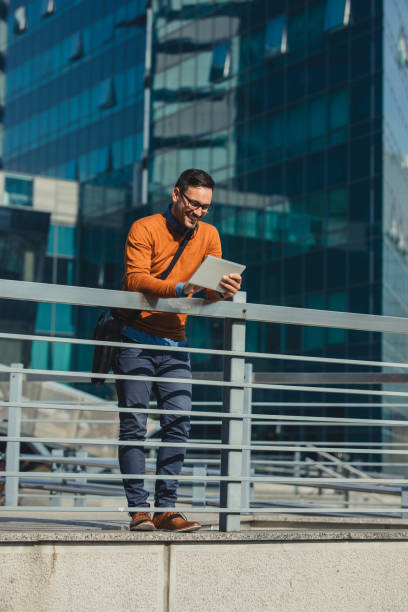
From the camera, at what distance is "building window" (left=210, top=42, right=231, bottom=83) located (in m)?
44.2

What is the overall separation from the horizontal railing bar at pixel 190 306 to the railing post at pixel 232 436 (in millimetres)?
121

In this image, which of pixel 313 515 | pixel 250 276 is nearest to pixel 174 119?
pixel 250 276

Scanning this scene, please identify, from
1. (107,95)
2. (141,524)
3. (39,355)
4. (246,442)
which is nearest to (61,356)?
(39,355)

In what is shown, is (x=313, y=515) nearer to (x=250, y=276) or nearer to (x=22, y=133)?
(x=250, y=276)

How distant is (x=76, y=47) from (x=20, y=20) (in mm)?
8575

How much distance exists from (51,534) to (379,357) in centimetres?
3206

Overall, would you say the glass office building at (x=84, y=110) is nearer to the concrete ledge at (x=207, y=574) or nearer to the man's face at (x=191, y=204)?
the man's face at (x=191, y=204)

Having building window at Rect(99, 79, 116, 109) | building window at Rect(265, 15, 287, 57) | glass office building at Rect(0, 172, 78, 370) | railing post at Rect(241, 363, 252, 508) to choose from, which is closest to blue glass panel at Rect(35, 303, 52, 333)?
glass office building at Rect(0, 172, 78, 370)

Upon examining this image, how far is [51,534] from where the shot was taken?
12.7 ft

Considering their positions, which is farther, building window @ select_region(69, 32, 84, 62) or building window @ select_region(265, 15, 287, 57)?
building window @ select_region(69, 32, 84, 62)

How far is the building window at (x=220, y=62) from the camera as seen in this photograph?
44156 millimetres

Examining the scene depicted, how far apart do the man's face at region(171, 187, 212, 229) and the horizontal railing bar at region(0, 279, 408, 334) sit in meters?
0.53

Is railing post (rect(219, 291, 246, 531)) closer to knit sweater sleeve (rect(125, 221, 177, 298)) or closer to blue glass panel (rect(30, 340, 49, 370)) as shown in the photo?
knit sweater sleeve (rect(125, 221, 177, 298))

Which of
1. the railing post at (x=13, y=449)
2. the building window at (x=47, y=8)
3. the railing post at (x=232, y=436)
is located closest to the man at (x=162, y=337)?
the railing post at (x=232, y=436)
